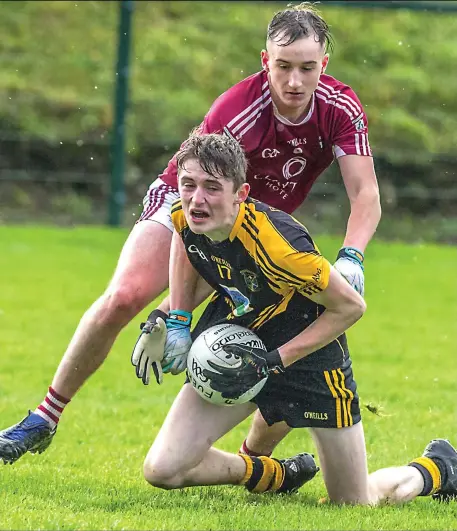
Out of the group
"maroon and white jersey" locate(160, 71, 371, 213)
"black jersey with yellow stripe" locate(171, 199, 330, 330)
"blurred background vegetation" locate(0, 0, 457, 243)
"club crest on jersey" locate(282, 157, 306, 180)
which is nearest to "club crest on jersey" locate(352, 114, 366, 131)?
"maroon and white jersey" locate(160, 71, 371, 213)

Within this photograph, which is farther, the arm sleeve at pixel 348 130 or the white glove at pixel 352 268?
the arm sleeve at pixel 348 130

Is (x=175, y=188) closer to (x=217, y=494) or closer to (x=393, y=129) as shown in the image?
(x=217, y=494)

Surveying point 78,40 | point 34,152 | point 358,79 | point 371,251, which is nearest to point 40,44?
point 78,40

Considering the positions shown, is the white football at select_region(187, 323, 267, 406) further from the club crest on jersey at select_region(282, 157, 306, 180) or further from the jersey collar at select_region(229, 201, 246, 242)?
the club crest on jersey at select_region(282, 157, 306, 180)

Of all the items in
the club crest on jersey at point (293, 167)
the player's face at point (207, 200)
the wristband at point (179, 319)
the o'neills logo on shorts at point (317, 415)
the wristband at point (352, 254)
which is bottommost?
the o'neills logo on shorts at point (317, 415)

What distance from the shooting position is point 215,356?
4.76m

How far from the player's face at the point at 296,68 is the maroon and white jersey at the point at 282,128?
19 cm

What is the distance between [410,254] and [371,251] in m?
0.54

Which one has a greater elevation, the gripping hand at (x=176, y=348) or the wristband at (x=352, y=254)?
the wristband at (x=352, y=254)

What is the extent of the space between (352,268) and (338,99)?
89 cm

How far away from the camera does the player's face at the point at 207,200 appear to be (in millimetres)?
4562

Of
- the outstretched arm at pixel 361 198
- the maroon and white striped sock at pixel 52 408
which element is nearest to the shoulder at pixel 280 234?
the outstretched arm at pixel 361 198

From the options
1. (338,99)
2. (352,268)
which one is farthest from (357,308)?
(338,99)

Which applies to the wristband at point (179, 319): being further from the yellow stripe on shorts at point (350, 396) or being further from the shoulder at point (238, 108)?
the shoulder at point (238, 108)
